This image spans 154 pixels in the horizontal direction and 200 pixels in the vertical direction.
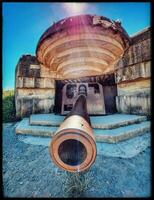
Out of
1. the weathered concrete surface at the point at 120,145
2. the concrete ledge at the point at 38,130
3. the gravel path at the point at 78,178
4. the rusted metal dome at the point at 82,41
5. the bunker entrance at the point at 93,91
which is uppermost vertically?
the rusted metal dome at the point at 82,41

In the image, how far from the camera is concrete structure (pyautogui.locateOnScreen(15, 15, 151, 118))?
5.29ft

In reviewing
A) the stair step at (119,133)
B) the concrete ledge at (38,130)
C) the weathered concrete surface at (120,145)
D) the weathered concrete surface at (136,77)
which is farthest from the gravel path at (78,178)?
the weathered concrete surface at (136,77)

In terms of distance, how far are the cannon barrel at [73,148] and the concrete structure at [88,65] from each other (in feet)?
3.24

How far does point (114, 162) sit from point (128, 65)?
1.95 m

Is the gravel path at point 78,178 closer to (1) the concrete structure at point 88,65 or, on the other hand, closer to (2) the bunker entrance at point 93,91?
(1) the concrete structure at point 88,65

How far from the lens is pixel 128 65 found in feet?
9.74

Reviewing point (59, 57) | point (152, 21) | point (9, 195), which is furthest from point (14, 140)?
point (152, 21)

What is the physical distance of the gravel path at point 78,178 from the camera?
1.16 metres

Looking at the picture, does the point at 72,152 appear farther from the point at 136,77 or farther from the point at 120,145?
the point at 136,77

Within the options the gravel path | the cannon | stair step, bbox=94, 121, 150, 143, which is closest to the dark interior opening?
the cannon

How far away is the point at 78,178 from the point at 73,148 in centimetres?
39

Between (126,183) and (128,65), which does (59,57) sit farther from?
(126,183)

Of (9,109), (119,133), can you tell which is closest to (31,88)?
(9,109)

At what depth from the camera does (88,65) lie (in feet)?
8.95
